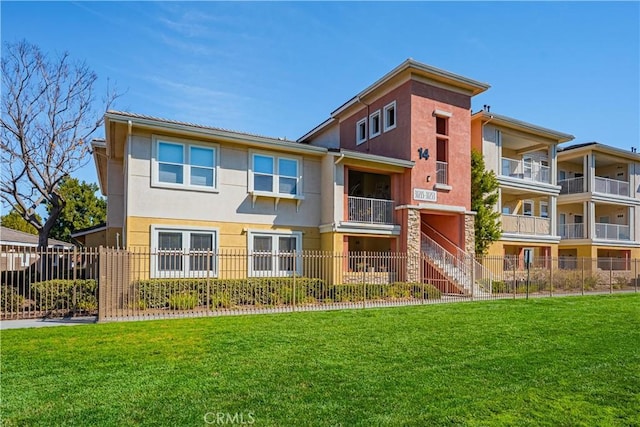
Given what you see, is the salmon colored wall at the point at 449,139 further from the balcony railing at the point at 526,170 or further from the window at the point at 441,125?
the balcony railing at the point at 526,170

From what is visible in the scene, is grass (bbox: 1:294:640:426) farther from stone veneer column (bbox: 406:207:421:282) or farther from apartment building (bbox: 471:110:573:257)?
apartment building (bbox: 471:110:573:257)

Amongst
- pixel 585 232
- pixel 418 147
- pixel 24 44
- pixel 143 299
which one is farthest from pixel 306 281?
pixel 585 232

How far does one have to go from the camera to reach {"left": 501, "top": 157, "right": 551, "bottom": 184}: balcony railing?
27266mm

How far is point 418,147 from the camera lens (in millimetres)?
20547

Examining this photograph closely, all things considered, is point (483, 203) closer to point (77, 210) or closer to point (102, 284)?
point (102, 284)

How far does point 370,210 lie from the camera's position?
784 inches

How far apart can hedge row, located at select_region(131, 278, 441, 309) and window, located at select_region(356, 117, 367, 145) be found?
9740mm

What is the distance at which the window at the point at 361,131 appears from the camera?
955 inches

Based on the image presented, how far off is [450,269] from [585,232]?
1582cm

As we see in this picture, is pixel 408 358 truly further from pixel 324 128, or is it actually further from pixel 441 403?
pixel 324 128

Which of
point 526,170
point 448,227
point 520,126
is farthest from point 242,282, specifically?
point 526,170

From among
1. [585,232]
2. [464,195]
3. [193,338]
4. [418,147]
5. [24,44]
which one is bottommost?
[193,338]

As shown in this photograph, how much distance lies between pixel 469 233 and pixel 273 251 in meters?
10.2

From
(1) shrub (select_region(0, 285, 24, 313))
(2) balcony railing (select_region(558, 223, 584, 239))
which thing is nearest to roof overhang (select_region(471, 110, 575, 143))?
(2) balcony railing (select_region(558, 223, 584, 239))
